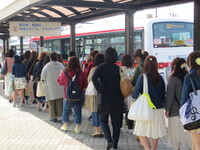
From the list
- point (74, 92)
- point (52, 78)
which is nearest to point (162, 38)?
point (52, 78)

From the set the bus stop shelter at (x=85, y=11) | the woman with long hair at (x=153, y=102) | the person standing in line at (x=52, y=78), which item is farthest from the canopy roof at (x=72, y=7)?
the woman with long hair at (x=153, y=102)

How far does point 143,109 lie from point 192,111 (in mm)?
929

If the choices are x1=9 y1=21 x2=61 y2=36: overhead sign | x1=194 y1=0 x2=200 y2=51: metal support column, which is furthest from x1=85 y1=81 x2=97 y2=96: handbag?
x1=9 y1=21 x2=61 y2=36: overhead sign

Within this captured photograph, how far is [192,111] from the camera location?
3.46 metres

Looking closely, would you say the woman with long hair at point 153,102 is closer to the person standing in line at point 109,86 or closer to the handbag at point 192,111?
the person standing in line at point 109,86

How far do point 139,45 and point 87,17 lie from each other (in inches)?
149

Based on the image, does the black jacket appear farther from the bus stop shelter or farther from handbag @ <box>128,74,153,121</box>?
the bus stop shelter

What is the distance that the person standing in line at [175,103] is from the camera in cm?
432

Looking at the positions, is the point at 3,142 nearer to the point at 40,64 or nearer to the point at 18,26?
the point at 40,64

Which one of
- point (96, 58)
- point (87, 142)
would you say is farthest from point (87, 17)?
point (87, 142)

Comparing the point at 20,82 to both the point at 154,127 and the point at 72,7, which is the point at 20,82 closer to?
the point at 72,7

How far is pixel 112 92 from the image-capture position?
4902 mm

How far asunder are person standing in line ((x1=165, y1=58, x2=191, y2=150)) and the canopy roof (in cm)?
370

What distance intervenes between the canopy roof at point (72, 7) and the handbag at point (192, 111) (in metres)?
4.63
